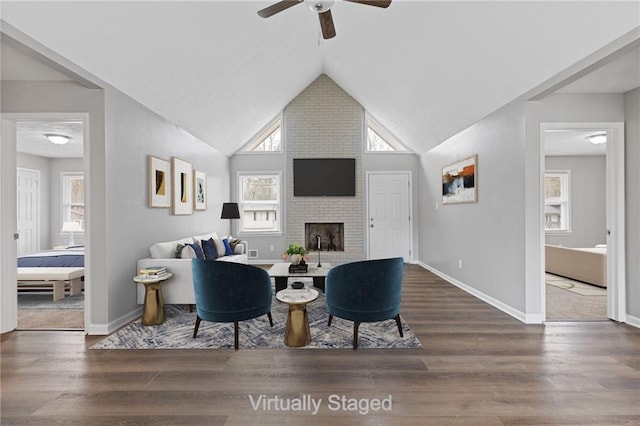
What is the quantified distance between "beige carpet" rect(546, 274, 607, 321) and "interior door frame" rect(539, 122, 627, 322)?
24cm

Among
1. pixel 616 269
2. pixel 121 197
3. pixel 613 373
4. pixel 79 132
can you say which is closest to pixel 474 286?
pixel 616 269

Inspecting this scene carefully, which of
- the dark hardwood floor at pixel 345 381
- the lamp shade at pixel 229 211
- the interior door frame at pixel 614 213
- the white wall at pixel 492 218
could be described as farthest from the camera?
the lamp shade at pixel 229 211

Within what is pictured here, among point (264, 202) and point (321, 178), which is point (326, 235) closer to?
point (321, 178)

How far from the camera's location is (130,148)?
359 cm

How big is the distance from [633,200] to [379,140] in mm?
4714

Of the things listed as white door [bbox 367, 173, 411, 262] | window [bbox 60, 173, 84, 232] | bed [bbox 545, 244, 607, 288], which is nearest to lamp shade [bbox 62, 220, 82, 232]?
window [bbox 60, 173, 84, 232]

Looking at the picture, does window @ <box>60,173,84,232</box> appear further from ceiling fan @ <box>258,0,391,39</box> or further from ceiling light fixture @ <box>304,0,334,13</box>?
ceiling light fixture @ <box>304,0,334,13</box>

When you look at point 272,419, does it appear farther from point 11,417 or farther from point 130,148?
point 130,148

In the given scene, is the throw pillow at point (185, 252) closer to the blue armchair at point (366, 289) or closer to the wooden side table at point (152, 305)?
the wooden side table at point (152, 305)

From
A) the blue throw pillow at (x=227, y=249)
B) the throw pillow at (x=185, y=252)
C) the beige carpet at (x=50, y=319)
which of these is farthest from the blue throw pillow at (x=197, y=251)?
the beige carpet at (x=50, y=319)

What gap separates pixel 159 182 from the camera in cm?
419

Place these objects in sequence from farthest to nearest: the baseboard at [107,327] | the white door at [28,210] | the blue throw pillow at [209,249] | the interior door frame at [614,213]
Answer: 1. the white door at [28,210]
2. the blue throw pillow at [209,249]
3. the interior door frame at [614,213]
4. the baseboard at [107,327]

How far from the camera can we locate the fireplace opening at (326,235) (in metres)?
7.36

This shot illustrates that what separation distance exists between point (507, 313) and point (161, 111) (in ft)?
15.7
